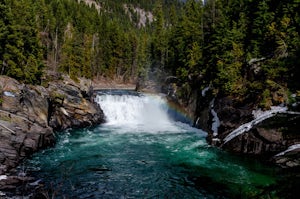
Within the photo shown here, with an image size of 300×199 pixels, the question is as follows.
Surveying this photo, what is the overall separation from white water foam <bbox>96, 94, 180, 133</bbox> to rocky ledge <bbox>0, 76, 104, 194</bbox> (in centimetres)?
204

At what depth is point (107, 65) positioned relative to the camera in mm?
88438

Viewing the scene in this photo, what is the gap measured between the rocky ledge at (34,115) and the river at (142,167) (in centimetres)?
118

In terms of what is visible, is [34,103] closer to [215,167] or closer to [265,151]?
[215,167]

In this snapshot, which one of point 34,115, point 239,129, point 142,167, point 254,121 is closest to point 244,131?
point 239,129

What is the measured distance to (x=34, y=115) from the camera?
25.8 meters

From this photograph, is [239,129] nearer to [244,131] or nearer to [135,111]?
[244,131]

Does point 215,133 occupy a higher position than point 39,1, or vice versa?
point 39,1

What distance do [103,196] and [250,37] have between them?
2405 centimetres

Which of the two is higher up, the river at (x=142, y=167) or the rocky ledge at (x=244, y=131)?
the rocky ledge at (x=244, y=131)

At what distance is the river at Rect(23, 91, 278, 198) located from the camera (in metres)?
16.0

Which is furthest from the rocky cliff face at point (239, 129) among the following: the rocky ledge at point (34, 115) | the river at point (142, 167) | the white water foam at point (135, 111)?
the rocky ledge at point (34, 115)

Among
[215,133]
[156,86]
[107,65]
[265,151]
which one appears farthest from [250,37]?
[107,65]

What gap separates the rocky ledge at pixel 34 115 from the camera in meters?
19.4

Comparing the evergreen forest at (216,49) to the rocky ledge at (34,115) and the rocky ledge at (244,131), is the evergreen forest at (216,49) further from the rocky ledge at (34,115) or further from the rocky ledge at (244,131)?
the rocky ledge at (34,115)
